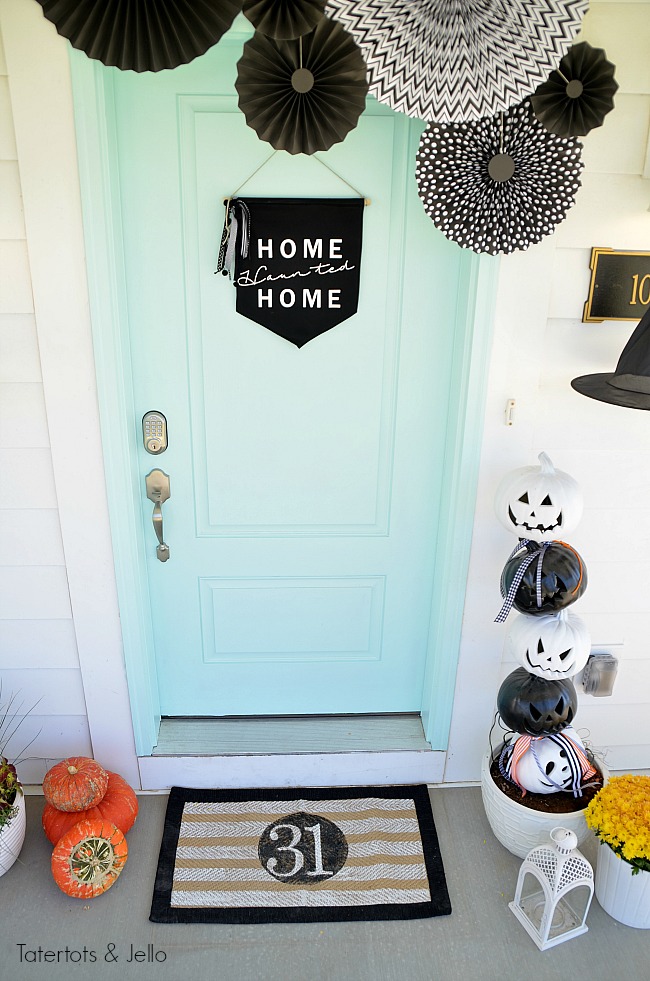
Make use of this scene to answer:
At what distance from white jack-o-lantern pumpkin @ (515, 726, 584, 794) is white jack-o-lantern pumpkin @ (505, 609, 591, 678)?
0.24m

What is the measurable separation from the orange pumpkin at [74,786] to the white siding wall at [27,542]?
0.71ft

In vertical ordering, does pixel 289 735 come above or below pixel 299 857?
above

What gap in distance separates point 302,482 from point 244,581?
40 cm

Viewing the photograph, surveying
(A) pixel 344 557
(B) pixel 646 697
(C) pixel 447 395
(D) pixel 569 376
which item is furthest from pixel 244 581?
(B) pixel 646 697

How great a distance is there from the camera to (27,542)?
2.02m

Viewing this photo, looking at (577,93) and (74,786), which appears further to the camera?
(74,786)

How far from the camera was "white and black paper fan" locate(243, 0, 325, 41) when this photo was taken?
4.07ft

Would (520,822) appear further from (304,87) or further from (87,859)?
(304,87)

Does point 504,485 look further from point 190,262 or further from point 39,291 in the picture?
point 39,291

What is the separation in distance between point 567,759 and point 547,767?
0.20 ft

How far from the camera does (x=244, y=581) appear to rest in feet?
7.39

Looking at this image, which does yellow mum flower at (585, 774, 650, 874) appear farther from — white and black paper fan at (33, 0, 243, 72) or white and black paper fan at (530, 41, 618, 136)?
white and black paper fan at (33, 0, 243, 72)

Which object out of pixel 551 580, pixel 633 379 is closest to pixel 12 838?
pixel 551 580

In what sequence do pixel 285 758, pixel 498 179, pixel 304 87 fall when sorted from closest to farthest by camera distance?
pixel 304 87
pixel 498 179
pixel 285 758
